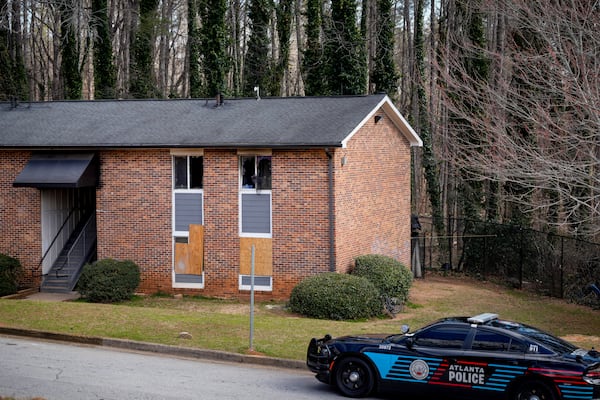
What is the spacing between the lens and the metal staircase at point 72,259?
1016 inches

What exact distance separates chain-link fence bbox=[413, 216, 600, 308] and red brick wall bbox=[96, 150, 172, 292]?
1025cm

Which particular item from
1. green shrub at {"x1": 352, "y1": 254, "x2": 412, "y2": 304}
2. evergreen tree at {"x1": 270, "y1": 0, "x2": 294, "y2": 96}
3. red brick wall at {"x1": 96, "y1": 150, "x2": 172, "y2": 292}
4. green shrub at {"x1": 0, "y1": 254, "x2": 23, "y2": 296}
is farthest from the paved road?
evergreen tree at {"x1": 270, "y1": 0, "x2": 294, "y2": 96}

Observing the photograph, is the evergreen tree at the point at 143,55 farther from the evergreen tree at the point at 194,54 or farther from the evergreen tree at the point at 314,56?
the evergreen tree at the point at 314,56

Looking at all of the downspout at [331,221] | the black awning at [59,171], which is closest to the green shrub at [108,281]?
the black awning at [59,171]

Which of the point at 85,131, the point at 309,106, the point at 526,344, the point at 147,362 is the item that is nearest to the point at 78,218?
the point at 85,131

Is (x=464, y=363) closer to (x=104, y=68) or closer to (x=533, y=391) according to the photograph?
(x=533, y=391)

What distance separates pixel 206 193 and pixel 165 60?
32.2m

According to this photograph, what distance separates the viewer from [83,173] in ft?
81.4

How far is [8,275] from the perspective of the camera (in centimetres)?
2475

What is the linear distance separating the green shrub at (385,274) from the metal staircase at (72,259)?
27.6ft

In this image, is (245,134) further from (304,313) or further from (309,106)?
(304,313)

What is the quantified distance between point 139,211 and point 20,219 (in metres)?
3.95

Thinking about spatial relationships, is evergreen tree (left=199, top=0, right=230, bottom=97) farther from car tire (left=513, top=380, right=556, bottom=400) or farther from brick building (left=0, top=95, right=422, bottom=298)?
car tire (left=513, top=380, right=556, bottom=400)

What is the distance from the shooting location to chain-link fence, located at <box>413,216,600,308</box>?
2748cm
